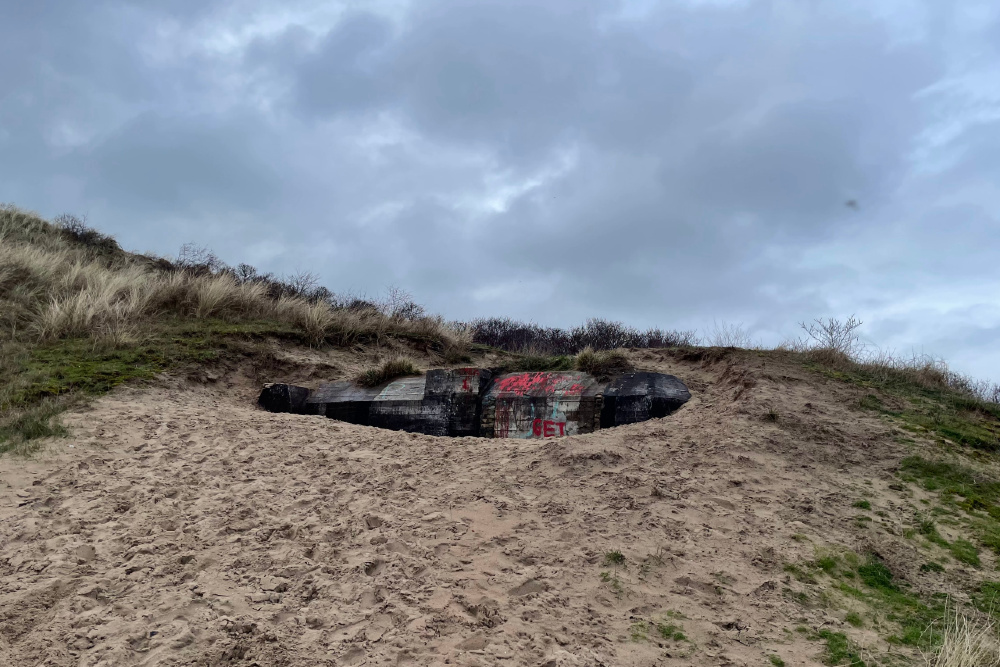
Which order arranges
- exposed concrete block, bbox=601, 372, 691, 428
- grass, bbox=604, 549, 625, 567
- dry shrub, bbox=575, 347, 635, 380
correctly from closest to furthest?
grass, bbox=604, 549, 625, 567
exposed concrete block, bbox=601, 372, 691, 428
dry shrub, bbox=575, 347, 635, 380

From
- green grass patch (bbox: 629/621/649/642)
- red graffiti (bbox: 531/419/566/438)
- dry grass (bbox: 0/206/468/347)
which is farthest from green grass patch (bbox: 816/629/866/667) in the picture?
dry grass (bbox: 0/206/468/347)

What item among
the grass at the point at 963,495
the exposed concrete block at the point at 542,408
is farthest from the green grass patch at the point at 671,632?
the exposed concrete block at the point at 542,408

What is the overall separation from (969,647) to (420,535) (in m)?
4.39

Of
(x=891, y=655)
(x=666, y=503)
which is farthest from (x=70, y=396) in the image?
(x=891, y=655)

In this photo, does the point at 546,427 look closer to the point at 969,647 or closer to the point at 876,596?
the point at 876,596

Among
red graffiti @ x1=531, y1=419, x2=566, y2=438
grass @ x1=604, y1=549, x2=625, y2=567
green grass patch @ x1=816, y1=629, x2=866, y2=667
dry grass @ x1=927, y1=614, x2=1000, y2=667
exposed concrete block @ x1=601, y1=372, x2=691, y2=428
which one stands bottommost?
green grass patch @ x1=816, y1=629, x2=866, y2=667

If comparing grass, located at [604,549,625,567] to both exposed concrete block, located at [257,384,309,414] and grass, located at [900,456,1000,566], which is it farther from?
exposed concrete block, located at [257,384,309,414]

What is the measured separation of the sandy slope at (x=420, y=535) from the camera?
4988 millimetres

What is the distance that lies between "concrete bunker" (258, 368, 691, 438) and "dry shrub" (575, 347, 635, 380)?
195 millimetres

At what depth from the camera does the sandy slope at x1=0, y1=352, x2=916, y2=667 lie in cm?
499

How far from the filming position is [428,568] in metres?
5.93

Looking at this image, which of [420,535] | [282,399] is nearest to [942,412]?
[420,535]

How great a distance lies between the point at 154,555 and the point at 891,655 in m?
6.14

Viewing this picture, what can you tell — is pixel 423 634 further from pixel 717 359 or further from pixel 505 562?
pixel 717 359
